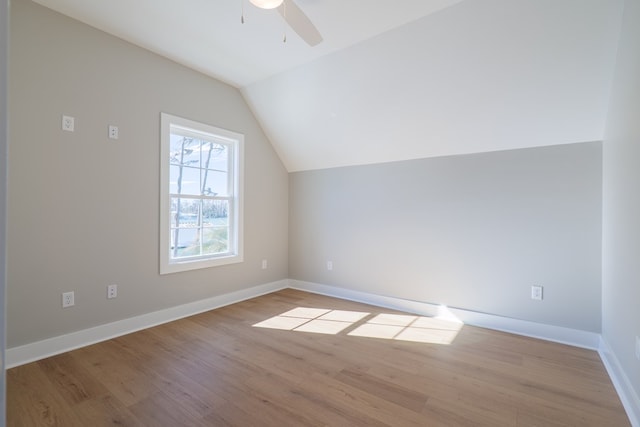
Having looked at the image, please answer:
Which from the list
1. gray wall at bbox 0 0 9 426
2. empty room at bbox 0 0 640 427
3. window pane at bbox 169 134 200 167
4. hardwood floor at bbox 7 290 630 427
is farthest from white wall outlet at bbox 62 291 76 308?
gray wall at bbox 0 0 9 426

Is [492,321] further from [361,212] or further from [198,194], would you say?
[198,194]

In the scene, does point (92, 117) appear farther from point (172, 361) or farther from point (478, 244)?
point (478, 244)

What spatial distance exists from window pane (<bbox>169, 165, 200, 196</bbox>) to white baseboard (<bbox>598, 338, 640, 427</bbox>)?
3807 mm

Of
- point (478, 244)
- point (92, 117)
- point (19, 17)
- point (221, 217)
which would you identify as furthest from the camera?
point (221, 217)

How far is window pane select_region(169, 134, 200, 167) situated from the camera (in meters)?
3.12

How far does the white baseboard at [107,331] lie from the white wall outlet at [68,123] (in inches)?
65.6

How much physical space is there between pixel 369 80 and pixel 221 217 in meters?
2.33

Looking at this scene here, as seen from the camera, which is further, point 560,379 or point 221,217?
point 221,217

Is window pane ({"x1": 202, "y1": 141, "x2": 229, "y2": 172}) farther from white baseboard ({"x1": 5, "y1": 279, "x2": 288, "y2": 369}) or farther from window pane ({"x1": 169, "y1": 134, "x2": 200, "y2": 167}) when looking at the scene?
white baseboard ({"x1": 5, "y1": 279, "x2": 288, "y2": 369})

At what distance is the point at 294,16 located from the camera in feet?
5.47

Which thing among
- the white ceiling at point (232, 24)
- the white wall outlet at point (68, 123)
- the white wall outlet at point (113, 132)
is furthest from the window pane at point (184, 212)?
the white ceiling at point (232, 24)

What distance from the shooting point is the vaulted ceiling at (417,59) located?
80.8 inches

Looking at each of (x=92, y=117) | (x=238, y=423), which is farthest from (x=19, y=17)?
(x=238, y=423)

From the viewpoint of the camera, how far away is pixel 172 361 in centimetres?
216
